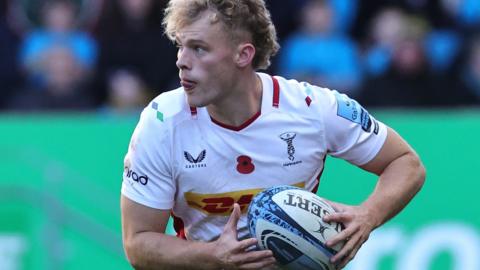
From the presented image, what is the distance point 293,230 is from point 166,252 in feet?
2.27

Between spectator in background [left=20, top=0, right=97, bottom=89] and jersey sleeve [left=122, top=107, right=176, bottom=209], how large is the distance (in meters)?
5.63

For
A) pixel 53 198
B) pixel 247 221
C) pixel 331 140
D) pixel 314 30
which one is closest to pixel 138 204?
pixel 247 221

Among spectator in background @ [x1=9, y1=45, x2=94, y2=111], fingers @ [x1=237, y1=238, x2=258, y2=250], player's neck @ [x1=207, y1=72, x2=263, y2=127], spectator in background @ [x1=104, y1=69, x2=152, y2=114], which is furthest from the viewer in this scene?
spectator in background @ [x1=104, y1=69, x2=152, y2=114]

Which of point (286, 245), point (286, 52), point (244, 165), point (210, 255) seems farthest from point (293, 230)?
point (286, 52)

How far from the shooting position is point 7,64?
12.7 meters

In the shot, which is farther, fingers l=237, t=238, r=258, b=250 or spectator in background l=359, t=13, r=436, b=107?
spectator in background l=359, t=13, r=436, b=107

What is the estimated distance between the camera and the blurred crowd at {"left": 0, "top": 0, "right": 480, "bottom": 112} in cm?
1224

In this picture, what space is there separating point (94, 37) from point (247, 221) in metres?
6.53

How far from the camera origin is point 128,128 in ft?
37.8

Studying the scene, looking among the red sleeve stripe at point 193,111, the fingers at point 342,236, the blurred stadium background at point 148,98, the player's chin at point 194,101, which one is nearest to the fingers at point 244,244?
the fingers at point 342,236

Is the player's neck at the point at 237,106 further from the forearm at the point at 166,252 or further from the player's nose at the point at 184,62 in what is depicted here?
the forearm at the point at 166,252

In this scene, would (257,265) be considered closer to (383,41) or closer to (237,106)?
(237,106)

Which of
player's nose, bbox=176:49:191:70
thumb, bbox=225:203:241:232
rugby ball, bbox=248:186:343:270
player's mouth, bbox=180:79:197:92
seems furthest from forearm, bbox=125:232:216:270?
player's nose, bbox=176:49:191:70

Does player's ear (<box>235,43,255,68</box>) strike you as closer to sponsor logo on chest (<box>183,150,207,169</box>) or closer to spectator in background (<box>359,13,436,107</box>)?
sponsor logo on chest (<box>183,150,207,169</box>)
